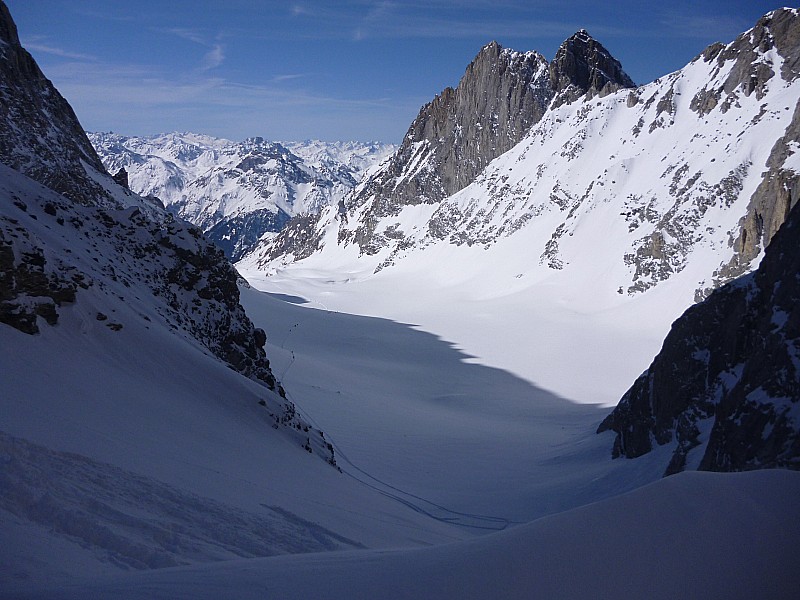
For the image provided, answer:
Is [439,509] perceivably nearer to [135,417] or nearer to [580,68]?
[135,417]

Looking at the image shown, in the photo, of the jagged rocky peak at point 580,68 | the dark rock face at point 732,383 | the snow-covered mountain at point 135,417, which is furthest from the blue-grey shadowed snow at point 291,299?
the dark rock face at point 732,383

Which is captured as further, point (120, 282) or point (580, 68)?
point (580, 68)

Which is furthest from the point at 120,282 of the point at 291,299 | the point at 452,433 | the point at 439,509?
the point at 291,299

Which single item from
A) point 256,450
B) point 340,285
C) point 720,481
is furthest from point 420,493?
point 340,285

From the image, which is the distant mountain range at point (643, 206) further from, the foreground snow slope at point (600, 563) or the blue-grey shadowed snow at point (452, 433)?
the foreground snow slope at point (600, 563)

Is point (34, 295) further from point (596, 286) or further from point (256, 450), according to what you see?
point (596, 286)

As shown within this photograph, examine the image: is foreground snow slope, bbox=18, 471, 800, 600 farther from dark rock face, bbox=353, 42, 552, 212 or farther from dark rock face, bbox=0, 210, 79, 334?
dark rock face, bbox=353, 42, 552, 212
